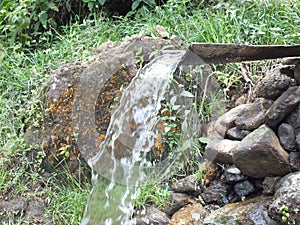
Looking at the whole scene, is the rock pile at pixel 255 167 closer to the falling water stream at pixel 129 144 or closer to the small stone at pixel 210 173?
the small stone at pixel 210 173

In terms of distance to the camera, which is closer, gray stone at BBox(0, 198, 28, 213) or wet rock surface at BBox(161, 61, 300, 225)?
wet rock surface at BBox(161, 61, 300, 225)

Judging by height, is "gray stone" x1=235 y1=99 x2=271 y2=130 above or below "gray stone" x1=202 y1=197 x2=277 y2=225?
above

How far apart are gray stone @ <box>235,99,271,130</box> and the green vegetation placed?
1.84 feet

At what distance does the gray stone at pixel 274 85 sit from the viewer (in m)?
3.00

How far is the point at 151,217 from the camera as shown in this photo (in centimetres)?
329

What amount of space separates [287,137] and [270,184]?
309 millimetres

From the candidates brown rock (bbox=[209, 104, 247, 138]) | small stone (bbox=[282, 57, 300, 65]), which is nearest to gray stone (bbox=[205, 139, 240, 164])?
brown rock (bbox=[209, 104, 247, 138])

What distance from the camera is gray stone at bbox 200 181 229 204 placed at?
3252 mm

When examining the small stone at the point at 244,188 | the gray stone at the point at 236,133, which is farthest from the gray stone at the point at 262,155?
the gray stone at the point at 236,133

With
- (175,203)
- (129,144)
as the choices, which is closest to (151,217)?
(175,203)

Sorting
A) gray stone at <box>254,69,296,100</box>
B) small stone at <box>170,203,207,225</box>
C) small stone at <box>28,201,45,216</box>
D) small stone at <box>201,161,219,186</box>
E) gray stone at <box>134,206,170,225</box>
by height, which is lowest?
small stone at <box>28,201,45,216</box>

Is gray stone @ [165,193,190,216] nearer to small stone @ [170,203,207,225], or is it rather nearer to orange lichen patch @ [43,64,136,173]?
small stone @ [170,203,207,225]

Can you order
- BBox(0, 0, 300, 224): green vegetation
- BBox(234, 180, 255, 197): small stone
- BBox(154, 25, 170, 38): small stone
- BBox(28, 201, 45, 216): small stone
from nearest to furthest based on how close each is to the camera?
BBox(234, 180, 255, 197): small stone → BBox(28, 201, 45, 216): small stone → BBox(0, 0, 300, 224): green vegetation → BBox(154, 25, 170, 38): small stone

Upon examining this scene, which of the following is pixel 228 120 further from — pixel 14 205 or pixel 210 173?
pixel 14 205
